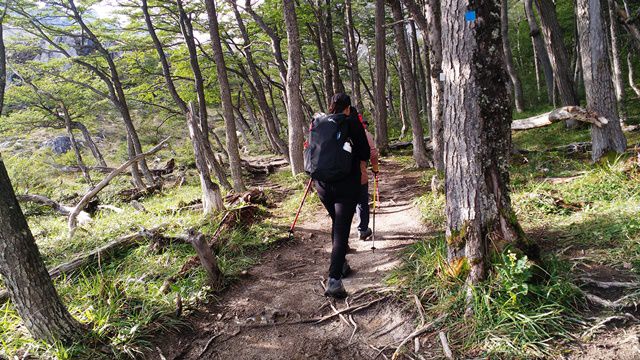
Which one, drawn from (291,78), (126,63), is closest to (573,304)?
(291,78)

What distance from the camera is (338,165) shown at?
3334 mm

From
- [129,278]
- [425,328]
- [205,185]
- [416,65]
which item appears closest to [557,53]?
[205,185]

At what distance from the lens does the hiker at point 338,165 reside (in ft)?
11.0

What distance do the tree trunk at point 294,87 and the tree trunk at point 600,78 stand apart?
5679 millimetres

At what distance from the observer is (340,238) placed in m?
3.51

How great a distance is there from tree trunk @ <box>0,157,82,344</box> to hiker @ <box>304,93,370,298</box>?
7.64ft

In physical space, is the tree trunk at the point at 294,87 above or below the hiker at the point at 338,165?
above

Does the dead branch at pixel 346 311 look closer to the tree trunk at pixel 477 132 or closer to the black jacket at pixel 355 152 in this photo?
the tree trunk at pixel 477 132

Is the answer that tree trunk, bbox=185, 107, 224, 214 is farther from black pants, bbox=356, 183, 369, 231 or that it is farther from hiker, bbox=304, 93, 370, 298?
hiker, bbox=304, 93, 370, 298

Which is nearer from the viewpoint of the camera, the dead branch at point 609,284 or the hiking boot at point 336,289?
the dead branch at point 609,284

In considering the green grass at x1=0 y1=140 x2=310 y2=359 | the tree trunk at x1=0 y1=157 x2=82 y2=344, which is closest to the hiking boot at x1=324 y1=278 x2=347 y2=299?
the green grass at x1=0 y1=140 x2=310 y2=359

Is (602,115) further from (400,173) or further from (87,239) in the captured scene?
(87,239)

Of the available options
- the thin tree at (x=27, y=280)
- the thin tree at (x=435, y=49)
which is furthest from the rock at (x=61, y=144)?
the thin tree at (x=27, y=280)

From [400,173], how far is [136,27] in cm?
983
